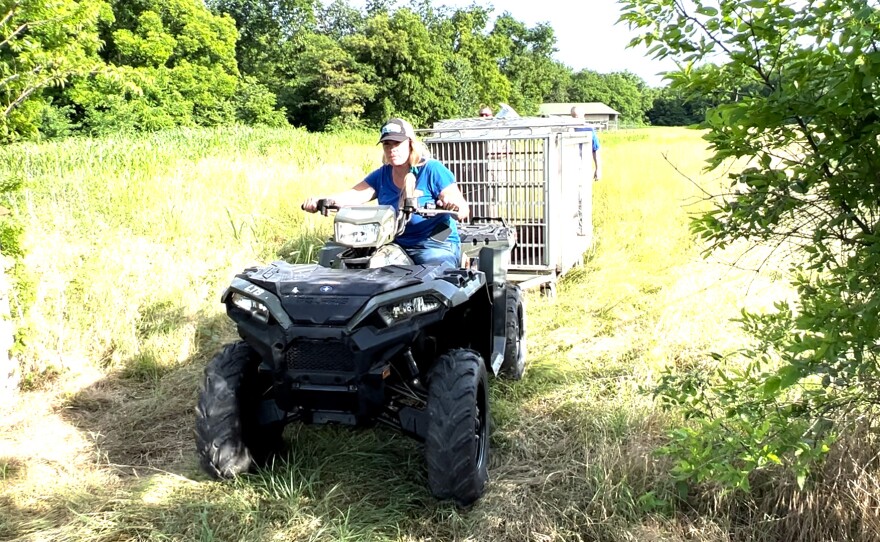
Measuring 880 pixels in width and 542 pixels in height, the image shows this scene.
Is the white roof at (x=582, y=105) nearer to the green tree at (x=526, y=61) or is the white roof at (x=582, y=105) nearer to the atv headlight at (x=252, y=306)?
the green tree at (x=526, y=61)

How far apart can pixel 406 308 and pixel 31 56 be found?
3.42 metres

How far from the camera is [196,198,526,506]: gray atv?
9.11 ft

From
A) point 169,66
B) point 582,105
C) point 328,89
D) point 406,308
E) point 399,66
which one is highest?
point 169,66

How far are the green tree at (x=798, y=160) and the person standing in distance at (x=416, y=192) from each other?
1891 mm

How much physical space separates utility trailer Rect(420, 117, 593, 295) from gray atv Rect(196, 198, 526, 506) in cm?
305

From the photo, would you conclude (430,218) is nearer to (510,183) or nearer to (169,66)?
(510,183)

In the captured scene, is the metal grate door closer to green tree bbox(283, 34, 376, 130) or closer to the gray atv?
the gray atv

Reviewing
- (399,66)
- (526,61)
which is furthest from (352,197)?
(526,61)

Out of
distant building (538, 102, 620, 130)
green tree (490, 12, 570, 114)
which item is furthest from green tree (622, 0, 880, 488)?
distant building (538, 102, 620, 130)

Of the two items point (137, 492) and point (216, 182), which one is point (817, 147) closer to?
point (137, 492)

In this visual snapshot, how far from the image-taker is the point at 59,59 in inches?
182

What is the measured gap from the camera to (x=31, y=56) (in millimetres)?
4562

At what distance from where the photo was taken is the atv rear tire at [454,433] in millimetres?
2791

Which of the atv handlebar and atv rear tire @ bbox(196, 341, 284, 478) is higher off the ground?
the atv handlebar
